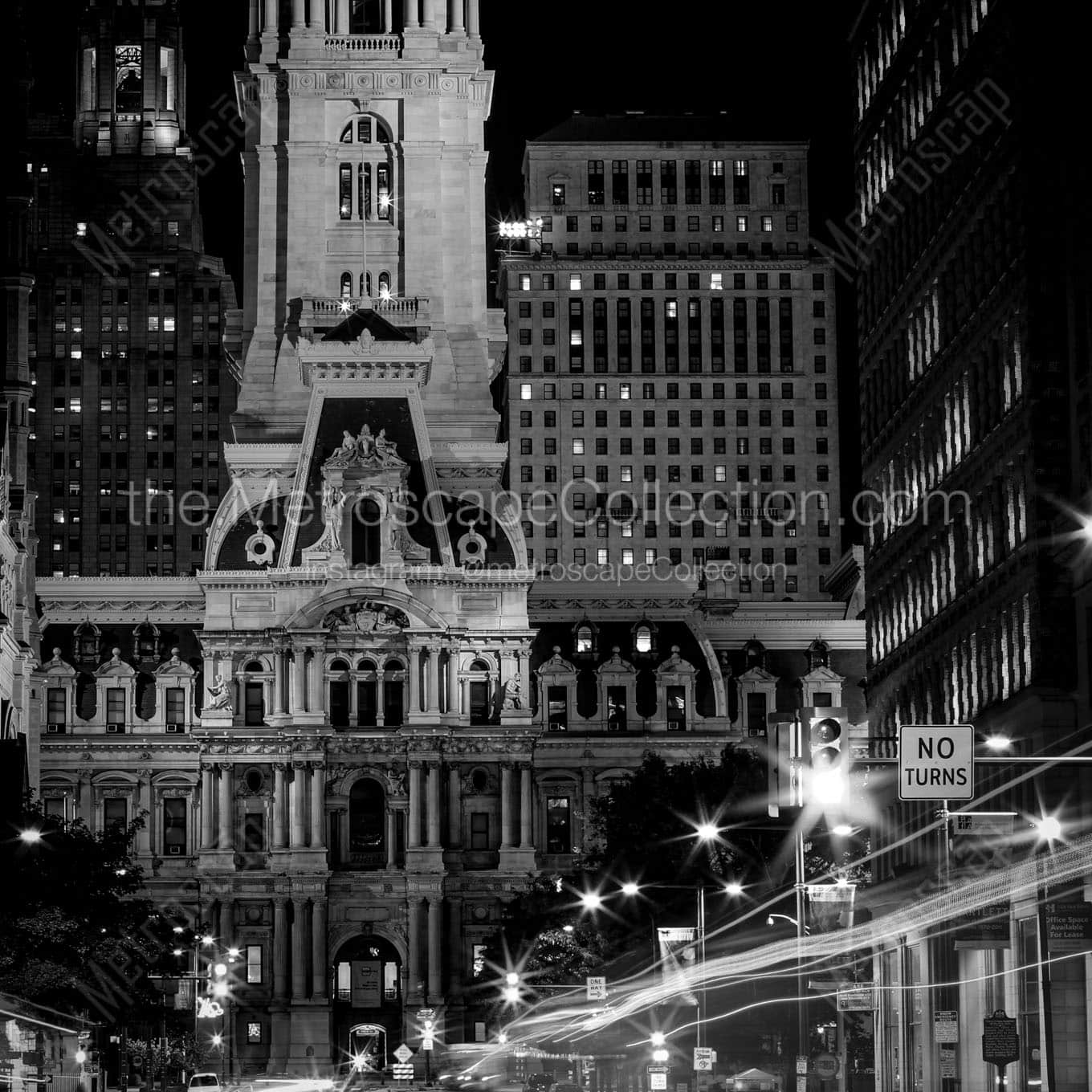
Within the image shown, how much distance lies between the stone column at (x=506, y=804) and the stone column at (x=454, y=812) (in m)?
2.75

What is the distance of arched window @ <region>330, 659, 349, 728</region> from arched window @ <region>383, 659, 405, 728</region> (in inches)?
98.1

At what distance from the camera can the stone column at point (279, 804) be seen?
168 meters

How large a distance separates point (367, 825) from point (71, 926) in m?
78.4

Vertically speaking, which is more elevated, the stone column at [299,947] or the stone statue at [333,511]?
the stone statue at [333,511]

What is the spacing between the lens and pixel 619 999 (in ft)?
414

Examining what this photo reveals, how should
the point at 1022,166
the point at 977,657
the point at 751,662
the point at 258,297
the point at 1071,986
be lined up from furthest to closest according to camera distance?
the point at 258,297 < the point at 751,662 < the point at 977,657 < the point at 1022,166 < the point at 1071,986

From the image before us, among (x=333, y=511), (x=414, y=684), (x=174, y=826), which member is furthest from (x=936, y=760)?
(x=174, y=826)

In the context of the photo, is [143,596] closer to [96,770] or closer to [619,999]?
[96,770]

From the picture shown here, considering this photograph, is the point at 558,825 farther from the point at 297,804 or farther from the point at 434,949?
the point at 297,804

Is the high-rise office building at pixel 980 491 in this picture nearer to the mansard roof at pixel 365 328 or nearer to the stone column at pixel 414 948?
the stone column at pixel 414 948

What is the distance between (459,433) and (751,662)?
88.5 ft

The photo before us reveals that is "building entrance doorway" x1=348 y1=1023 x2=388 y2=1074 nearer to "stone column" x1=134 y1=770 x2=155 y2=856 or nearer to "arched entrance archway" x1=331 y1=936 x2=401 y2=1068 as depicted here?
"arched entrance archway" x1=331 y1=936 x2=401 y2=1068

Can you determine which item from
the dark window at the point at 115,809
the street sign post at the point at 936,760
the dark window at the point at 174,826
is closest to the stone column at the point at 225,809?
the dark window at the point at 174,826

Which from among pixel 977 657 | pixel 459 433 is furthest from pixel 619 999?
pixel 459 433
